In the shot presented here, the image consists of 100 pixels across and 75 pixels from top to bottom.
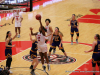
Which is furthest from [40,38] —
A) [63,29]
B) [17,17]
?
[63,29]

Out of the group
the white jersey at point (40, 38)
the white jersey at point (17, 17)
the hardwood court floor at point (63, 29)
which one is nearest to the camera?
the white jersey at point (40, 38)

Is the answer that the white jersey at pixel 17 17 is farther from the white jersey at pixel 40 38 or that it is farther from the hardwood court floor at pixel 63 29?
the white jersey at pixel 40 38

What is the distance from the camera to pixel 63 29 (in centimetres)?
1706

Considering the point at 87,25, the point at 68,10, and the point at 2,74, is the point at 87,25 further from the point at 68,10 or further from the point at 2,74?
the point at 2,74

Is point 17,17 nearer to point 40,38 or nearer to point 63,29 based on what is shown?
point 63,29

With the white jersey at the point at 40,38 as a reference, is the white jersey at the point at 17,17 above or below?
above

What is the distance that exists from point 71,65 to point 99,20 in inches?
439

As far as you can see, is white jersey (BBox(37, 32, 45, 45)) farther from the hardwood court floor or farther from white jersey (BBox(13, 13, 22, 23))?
white jersey (BBox(13, 13, 22, 23))

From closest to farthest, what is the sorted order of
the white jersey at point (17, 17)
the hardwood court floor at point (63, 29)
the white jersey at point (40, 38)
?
the white jersey at point (40, 38)
the hardwood court floor at point (63, 29)
the white jersey at point (17, 17)

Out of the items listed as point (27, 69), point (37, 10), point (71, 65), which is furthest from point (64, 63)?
point (37, 10)

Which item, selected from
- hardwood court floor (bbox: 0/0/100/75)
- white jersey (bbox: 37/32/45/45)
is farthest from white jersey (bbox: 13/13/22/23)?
white jersey (bbox: 37/32/45/45)

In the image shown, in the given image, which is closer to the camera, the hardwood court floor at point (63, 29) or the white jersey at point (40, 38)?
the white jersey at point (40, 38)

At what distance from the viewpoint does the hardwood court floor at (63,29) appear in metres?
9.79

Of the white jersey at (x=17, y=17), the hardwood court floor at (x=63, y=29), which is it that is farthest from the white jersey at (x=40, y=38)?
the white jersey at (x=17, y=17)
